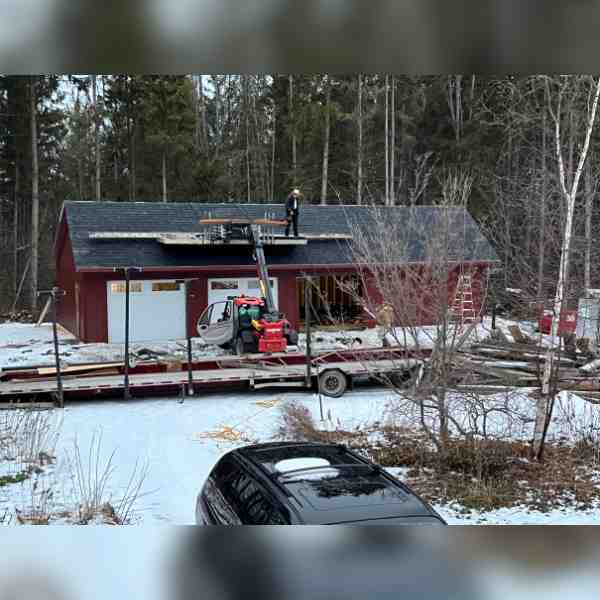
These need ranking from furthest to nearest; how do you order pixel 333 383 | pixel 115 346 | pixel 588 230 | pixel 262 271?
pixel 115 346
pixel 262 271
pixel 333 383
pixel 588 230

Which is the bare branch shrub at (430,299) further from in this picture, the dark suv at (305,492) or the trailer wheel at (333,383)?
the dark suv at (305,492)

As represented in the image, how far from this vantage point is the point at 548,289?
5.23 m

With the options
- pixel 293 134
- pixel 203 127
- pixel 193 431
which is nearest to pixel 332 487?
pixel 193 431

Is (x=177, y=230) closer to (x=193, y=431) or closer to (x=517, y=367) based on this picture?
(x=193, y=431)

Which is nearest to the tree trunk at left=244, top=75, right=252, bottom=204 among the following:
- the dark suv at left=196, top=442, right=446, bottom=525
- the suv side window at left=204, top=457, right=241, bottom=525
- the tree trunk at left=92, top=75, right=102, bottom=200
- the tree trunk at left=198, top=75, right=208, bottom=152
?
the tree trunk at left=198, top=75, right=208, bottom=152

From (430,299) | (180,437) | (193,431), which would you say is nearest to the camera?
(430,299)

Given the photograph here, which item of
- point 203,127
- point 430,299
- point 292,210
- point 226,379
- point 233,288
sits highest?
point 203,127

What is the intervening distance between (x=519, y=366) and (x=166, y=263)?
16.3ft

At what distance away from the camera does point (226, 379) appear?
585cm

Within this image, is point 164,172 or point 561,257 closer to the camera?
point 561,257

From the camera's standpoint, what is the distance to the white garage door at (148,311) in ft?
29.0
